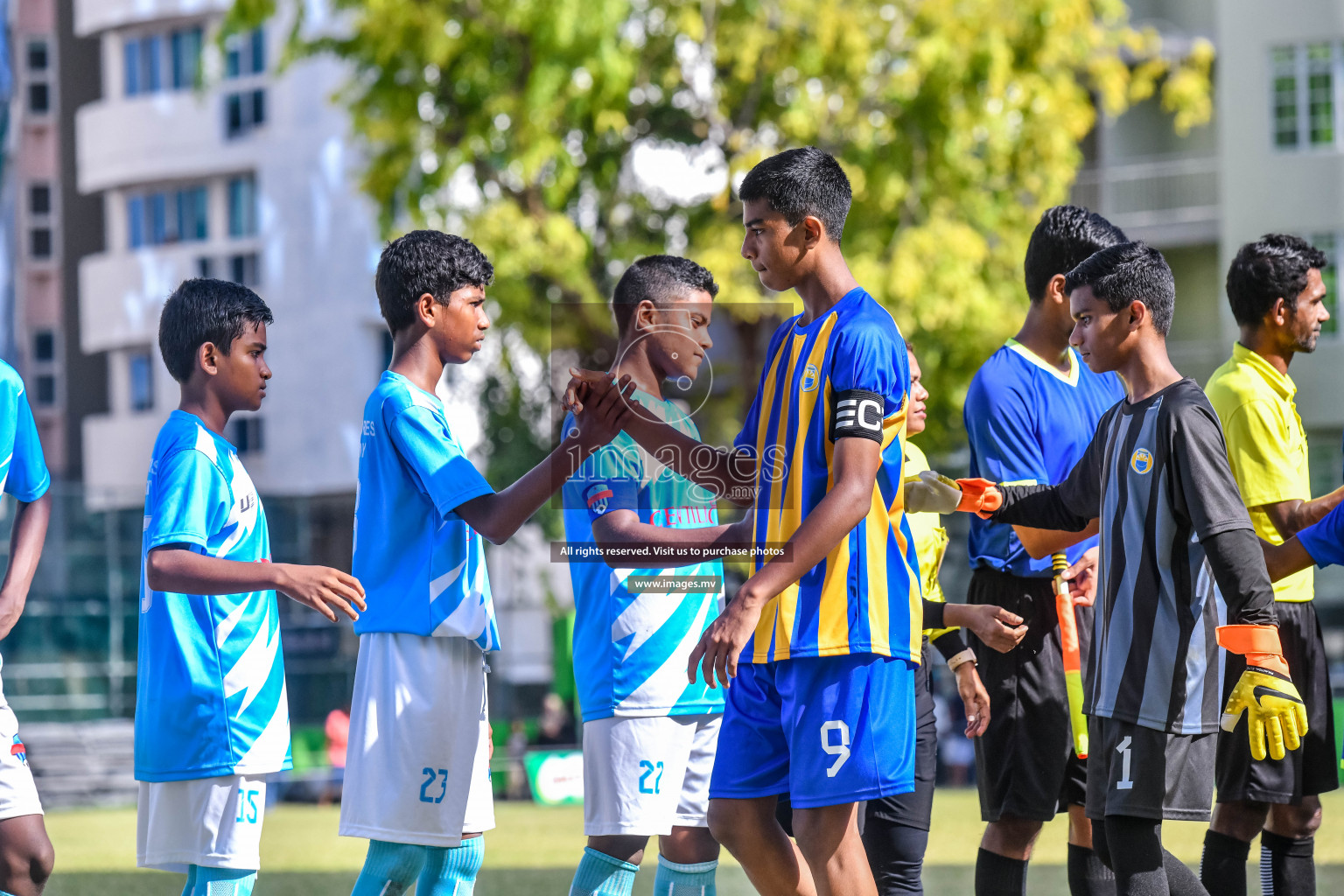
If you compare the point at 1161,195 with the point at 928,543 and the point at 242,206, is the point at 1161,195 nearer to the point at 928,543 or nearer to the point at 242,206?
the point at 242,206

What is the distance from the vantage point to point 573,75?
15695 mm

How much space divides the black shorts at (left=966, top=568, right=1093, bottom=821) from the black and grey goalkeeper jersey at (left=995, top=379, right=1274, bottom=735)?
2.52 ft

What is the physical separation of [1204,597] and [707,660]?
142cm

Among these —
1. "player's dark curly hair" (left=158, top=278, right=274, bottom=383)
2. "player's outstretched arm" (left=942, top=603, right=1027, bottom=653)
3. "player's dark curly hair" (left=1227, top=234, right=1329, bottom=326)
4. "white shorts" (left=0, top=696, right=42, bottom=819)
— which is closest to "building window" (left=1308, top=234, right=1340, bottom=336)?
"player's dark curly hair" (left=1227, top=234, right=1329, bottom=326)

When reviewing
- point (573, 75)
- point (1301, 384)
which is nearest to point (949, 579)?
point (1301, 384)

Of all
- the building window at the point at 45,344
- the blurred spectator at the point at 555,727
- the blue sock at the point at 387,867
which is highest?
the building window at the point at 45,344

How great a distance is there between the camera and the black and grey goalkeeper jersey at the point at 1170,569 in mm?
4188

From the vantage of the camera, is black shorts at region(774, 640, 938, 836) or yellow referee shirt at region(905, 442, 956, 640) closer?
black shorts at region(774, 640, 938, 836)

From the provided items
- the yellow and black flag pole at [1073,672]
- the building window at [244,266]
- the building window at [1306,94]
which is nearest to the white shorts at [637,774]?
the yellow and black flag pole at [1073,672]

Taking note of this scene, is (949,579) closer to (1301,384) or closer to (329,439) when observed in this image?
(1301,384)

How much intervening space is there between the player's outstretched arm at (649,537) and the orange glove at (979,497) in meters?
0.70

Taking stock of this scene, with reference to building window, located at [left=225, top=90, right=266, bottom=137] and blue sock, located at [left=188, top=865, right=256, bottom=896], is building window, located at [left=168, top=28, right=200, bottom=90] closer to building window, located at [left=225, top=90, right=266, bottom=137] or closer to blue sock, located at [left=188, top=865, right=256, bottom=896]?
building window, located at [left=225, top=90, right=266, bottom=137]

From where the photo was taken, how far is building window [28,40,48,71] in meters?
34.9

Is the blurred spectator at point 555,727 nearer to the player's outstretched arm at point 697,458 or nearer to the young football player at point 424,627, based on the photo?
the player's outstretched arm at point 697,458
